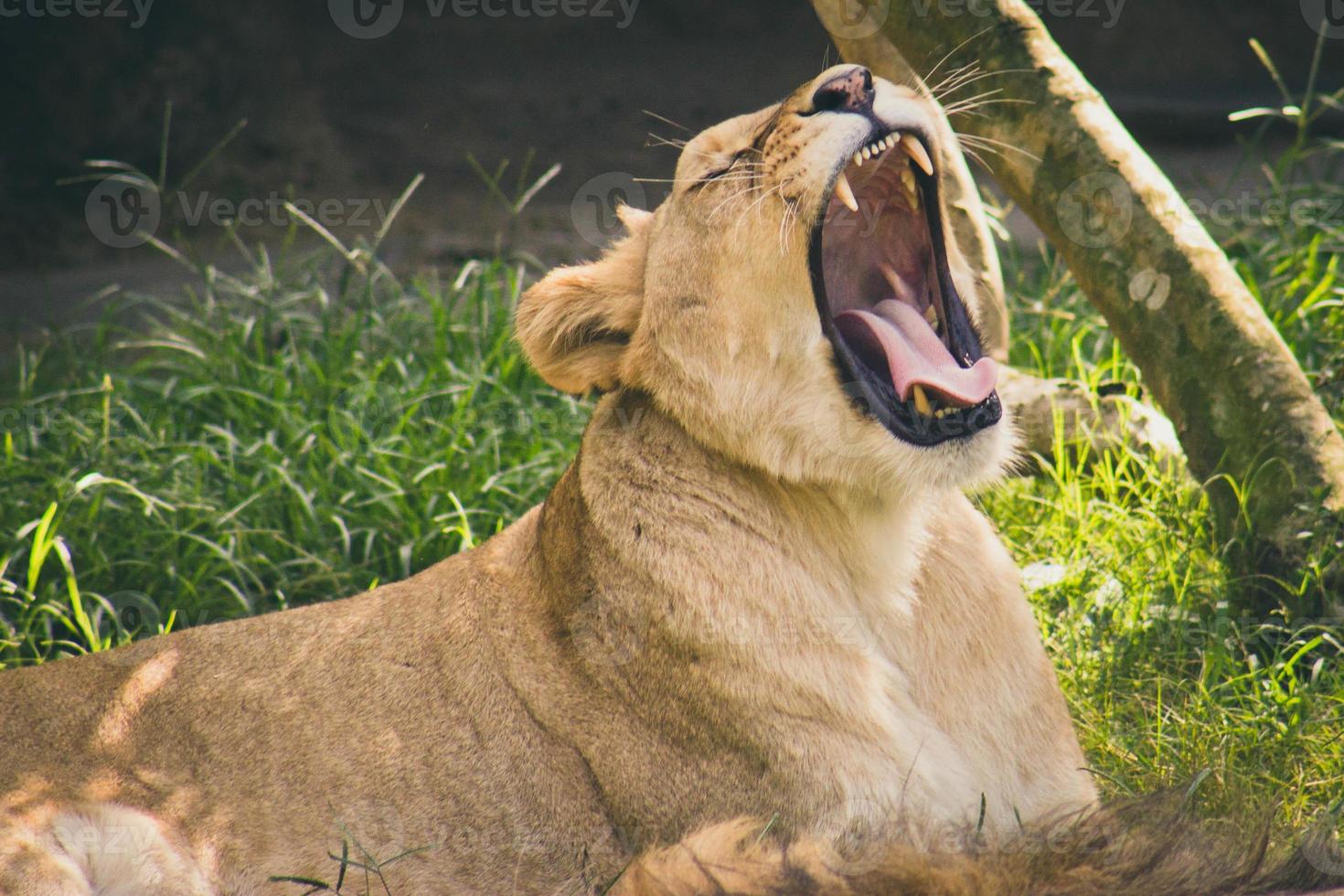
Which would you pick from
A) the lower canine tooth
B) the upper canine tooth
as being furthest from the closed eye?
the lower canine tooth

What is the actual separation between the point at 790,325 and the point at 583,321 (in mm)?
522

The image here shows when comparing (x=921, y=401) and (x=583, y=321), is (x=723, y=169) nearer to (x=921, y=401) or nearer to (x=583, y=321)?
(x=583, y=321)

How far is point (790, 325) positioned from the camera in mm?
3229

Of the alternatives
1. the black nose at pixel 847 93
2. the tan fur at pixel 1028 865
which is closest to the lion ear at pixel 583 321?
the black nose at pixel 847 93

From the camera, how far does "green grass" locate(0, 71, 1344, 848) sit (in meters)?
3.93

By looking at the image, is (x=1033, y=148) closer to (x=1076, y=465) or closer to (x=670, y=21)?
(x=1076, y=465)

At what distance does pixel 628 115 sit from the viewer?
1088 cm

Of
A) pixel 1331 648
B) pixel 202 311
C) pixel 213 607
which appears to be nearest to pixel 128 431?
pixel 202 311

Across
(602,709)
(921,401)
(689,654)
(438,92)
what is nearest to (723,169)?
(921,401)

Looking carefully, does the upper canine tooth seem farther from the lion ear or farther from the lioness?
the lion ear

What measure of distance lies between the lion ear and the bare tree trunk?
53.0 inches

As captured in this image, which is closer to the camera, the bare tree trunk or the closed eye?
the closed eye

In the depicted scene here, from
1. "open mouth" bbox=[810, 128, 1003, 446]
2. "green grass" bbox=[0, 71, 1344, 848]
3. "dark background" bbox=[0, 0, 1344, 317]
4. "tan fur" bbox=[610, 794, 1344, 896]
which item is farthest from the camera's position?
"dark background" bbox=[0, 0, 1344, 317]

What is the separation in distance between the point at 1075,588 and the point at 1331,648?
2.47ft
